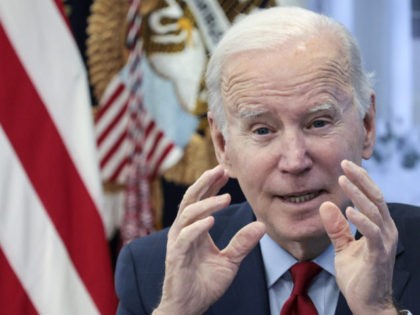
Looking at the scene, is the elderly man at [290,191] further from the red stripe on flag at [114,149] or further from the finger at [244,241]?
the red stripe on flag at [114,149]

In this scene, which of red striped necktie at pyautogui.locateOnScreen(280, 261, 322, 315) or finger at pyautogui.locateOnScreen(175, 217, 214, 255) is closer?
finger at pyautogui.locateOnScreen(175, 217, 214, 255)

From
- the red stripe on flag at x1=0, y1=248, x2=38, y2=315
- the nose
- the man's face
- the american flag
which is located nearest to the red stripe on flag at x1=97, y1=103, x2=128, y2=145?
the american flag

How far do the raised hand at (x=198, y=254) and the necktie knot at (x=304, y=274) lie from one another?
0.50 ft

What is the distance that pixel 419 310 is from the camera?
5.28ft

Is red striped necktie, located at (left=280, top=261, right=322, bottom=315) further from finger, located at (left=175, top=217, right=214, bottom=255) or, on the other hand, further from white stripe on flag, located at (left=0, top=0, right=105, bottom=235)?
white stripe on flag, located at (left=0, top=0, right=105, bottom=235)

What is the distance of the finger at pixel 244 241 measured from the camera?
1.49 meters

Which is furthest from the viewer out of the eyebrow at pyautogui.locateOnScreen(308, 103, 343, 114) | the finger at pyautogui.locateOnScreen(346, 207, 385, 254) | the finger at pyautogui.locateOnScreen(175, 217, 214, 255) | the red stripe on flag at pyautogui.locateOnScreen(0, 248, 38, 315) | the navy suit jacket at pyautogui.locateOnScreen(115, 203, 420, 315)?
the red stripe on flag at pyautogui.locateOnScreen(0, 248, 38, 315)

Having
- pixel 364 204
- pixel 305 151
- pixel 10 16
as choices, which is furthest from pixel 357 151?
pixel 10 16

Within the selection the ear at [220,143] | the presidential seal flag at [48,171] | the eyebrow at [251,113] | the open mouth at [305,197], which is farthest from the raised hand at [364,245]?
the presidential seal flag at [48,171]

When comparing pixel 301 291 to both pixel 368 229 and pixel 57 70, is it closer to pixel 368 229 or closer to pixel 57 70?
pixel 368 229

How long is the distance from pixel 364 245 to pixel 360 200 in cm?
9

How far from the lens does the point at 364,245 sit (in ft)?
4.67

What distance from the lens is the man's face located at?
1.54 metres

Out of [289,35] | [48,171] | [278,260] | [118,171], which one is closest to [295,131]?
[289,35]
